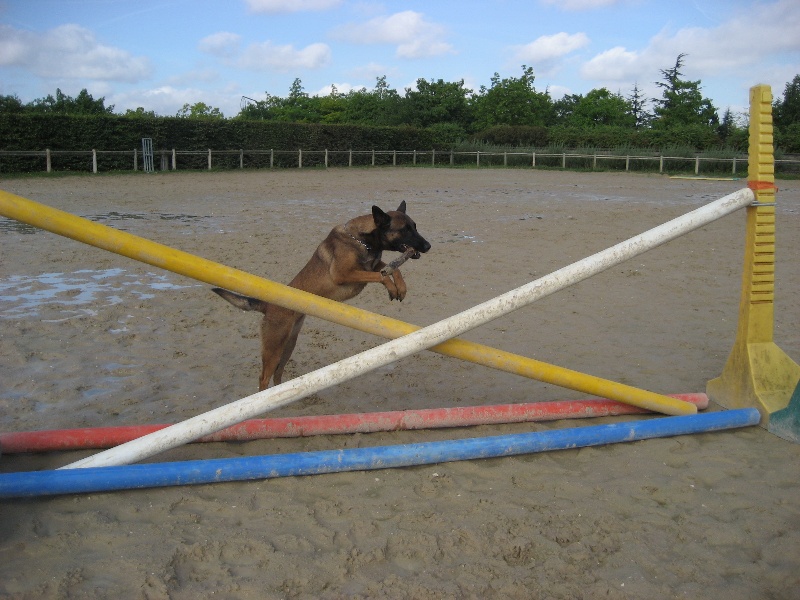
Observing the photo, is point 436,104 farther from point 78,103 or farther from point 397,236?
point 397,236

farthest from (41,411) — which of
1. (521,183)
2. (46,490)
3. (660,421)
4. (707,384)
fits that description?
(521,183)

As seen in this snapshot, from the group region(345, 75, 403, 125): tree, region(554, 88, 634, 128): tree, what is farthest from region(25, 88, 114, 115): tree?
region(554, 88, 634, 128): tree

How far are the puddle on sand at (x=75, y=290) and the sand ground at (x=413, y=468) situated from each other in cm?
5

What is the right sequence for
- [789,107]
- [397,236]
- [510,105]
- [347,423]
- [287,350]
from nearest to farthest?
[347,423]
[397,236]
[287,350]
[789,107]
[510,105]

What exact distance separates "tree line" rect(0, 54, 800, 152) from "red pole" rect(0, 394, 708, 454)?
4189 cm

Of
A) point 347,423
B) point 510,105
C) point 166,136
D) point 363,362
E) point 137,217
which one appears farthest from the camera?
point 510,105

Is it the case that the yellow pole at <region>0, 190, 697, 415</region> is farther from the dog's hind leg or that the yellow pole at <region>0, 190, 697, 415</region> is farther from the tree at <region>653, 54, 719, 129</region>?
the tree at <region>653, 54, 719, 129</region>

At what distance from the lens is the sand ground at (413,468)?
10.0 ft

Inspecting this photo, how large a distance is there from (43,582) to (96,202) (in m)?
18.6

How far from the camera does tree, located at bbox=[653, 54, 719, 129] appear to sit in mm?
70312

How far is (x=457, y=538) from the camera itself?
132 inches

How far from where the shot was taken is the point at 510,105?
273 feet

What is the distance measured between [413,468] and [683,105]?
75006 mm

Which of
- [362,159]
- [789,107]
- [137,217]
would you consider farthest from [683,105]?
[137,217]
